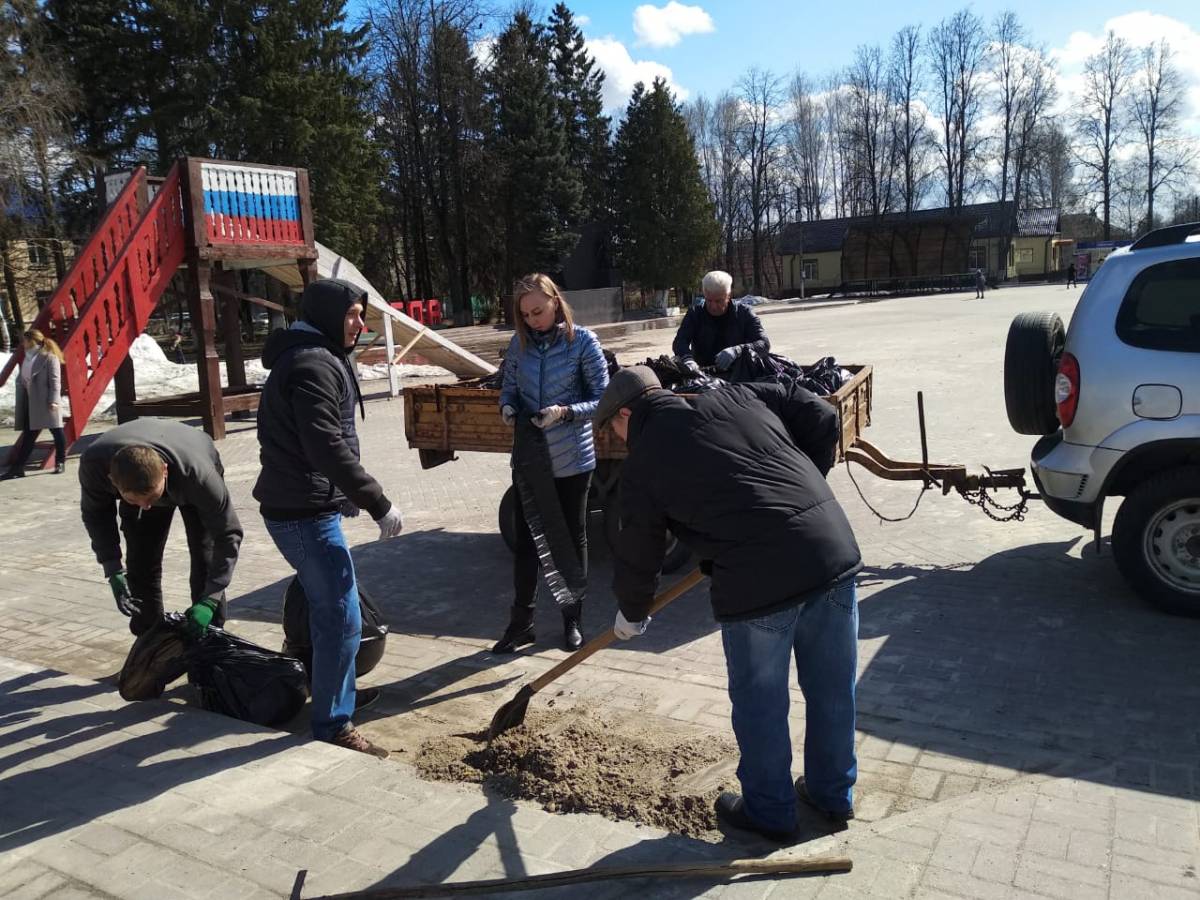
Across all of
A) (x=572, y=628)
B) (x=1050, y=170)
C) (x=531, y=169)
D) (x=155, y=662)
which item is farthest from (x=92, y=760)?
(x=1050, y=170)

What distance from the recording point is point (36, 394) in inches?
415

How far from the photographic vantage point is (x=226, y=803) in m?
3.28

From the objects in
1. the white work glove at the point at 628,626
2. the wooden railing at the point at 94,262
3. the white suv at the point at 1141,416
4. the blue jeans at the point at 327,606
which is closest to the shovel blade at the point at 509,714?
the blue jeans at the point at 327,606

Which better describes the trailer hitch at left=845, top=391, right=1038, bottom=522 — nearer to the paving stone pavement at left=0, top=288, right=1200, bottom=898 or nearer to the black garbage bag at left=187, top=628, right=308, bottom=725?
the paving stone pavement at left=0, top=288, right=1200, bottom=898

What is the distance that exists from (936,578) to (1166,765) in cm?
236

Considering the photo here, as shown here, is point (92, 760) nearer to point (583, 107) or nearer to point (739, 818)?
point (739, 818)

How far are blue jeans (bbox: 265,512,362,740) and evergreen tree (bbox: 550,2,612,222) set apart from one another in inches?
1751

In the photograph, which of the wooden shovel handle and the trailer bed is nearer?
the wooden shovel handle

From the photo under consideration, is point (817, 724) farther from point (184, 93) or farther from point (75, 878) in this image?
point (184, 93)

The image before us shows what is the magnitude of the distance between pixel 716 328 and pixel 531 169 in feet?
114

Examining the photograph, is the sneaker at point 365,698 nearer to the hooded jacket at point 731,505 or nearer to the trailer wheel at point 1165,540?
the hooded jacket at point 731,505

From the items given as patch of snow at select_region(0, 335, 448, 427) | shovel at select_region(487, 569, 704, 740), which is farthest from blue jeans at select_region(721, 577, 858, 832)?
patch of snow at select_region(0, 335, 448, 427)

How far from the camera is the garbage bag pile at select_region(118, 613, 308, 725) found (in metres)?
4.10

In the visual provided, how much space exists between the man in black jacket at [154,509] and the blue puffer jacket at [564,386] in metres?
1.52
